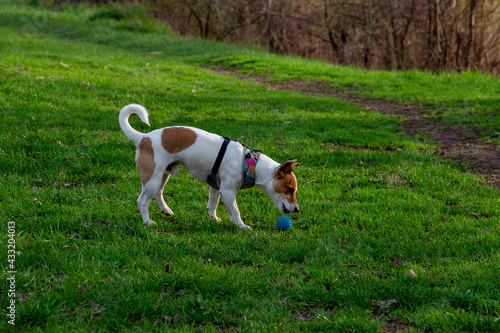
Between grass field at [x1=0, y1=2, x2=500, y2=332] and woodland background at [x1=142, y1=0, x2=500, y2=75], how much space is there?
19.6 feet

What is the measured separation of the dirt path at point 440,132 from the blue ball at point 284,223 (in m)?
3.10

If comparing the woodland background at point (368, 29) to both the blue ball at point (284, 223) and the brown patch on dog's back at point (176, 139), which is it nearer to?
the blue ball at point (284, 223)

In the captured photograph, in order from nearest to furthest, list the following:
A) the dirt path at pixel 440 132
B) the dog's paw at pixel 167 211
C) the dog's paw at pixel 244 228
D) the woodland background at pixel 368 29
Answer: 1. the dog's paw at pixel 244 228
2. the dog's paw at pixel 167 211
3. the dirt path at pixel 440 132
4. the woodland background at pixel 368 29

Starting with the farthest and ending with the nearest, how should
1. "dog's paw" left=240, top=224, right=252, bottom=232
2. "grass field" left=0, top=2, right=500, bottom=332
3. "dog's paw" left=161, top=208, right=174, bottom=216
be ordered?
1. "dog's paw" left=161, top=208, right=174, bottom=216
2. "dog's paw" left=240, top=224, right=252, bottom=232
3. "grass field" left=0, top=2, right=500, bottom=332

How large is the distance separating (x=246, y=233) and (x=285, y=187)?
0.63 meters

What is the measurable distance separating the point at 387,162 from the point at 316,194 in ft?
5.67

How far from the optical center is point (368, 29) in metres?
17.8

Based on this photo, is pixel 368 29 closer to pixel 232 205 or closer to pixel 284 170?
pixel 284 170

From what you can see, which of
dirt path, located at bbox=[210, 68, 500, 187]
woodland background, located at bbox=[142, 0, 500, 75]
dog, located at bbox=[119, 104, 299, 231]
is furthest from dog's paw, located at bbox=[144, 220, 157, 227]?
woodland background, located at bbox=[142, 0, 500, 75]

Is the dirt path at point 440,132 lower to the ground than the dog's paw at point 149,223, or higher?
higher

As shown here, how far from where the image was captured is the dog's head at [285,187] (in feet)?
15.9

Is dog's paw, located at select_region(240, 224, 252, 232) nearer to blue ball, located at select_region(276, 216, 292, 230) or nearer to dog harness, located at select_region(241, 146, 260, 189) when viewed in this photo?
blue ball, located at select_region(276, 216, 292, 230)

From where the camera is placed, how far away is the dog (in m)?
4.80

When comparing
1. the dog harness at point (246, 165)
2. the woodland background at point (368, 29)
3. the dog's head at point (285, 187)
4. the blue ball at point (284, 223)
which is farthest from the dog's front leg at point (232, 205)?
the woodland background at point (368, 29)
